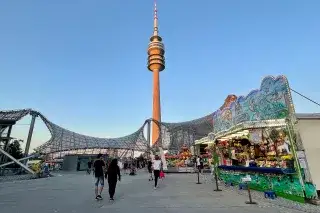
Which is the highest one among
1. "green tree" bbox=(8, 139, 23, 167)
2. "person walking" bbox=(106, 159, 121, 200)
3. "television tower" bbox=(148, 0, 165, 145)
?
"television tower" bbox=(148, 0, 165, 145)

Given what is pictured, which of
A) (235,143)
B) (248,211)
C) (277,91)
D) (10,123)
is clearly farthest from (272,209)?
(10,123)

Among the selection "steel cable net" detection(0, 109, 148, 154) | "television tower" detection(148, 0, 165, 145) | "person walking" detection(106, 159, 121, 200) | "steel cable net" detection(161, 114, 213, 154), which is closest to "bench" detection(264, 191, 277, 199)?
"person walking" detection(106, 159, 121, 200)

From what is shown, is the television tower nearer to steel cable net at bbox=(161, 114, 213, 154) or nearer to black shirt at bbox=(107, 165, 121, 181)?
steel cable net at bbox=(161, 114, 213, 154)

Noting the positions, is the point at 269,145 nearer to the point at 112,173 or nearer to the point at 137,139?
the point at 112,173

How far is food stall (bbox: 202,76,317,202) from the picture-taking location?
320 inches

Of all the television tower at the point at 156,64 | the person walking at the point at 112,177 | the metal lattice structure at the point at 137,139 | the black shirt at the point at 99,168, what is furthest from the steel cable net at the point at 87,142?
the person walking at the point at 112,177

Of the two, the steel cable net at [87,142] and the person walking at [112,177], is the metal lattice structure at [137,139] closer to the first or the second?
the steel cable net at [87,142]

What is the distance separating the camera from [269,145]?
10.4 metres

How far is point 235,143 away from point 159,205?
8182 mm

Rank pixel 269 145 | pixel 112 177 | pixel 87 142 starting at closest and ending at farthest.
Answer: pixel 112 177
pixel 269 145
pixel 87 142

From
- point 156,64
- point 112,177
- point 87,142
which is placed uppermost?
point 156,64

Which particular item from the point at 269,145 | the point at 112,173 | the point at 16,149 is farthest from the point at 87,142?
the point at 269,145

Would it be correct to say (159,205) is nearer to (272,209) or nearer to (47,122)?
(272,209)

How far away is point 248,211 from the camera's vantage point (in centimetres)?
625
